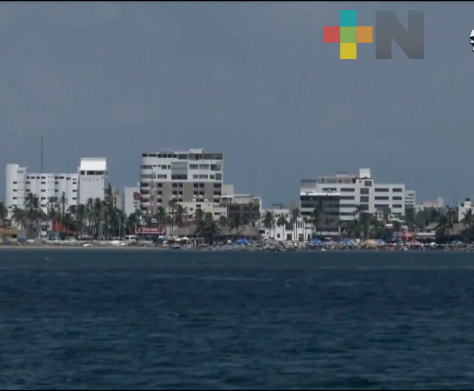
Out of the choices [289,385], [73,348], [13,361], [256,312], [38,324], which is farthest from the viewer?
[256,312]

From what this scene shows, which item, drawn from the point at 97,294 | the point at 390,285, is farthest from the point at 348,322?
the point at 390,285

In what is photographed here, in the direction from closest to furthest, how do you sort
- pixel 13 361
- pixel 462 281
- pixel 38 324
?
pixel 13 361
pixel 38 324
pixel 462 281

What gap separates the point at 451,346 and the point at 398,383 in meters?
10.2

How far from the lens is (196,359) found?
4228 cm

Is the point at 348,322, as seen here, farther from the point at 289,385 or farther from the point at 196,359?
the point at 289,385

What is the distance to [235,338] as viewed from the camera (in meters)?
49.8

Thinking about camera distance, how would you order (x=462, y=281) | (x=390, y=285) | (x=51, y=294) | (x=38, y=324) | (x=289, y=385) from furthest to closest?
(x=462, y=281)
(x=390, y=285)
(x=51, y=294)
(x=38, y=324)
(x=289, y=385)

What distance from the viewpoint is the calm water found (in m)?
37.9

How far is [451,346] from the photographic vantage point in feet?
153

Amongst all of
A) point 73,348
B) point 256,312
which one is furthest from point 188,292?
point 73,348

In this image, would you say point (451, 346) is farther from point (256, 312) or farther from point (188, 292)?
point (188, 292)

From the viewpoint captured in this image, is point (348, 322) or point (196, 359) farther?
point (348, 322)

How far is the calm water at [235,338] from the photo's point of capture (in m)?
37.9

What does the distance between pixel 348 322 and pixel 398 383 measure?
2145 cm
